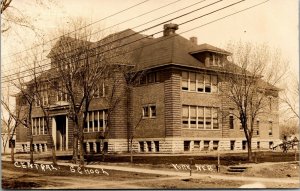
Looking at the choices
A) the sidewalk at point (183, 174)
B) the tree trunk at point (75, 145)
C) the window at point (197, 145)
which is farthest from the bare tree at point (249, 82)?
the tree trunk at point (75, 145)

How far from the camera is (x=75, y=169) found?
22.6m

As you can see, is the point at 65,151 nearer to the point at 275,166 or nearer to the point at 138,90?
the point at 138,90

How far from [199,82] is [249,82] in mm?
5197

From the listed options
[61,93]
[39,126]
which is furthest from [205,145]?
[39,126]

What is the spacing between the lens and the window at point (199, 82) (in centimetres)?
2869

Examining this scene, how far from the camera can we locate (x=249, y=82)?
2527cm

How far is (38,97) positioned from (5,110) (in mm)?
1838

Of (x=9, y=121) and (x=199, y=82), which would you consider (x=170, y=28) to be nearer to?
(x=199, y=82)

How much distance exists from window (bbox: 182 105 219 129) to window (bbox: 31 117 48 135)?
877 cm

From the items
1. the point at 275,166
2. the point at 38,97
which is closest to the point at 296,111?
the point at 275,166

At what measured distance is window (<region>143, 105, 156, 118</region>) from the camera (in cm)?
2653

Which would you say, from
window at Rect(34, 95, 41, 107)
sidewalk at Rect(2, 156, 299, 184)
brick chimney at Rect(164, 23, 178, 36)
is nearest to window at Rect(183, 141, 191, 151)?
sidewalk at Rect(2, 156, 299, 184)

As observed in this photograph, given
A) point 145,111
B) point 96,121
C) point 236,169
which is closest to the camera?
point 236,169

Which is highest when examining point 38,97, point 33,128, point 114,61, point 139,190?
point 114,61
